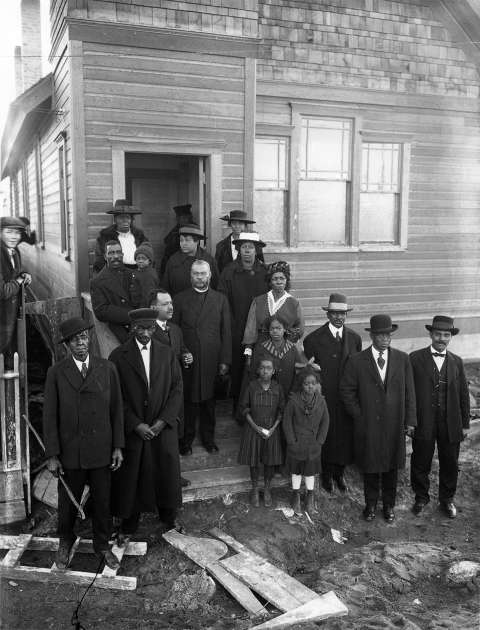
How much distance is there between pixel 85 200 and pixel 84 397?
344 cm

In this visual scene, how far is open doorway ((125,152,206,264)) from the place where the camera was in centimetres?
1027

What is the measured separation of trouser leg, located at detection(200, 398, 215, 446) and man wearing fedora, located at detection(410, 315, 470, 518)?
2.16 meters

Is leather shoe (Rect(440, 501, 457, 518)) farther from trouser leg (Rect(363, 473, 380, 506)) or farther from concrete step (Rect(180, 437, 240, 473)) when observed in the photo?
concrete step (Rect(180, 437, 240, 473))

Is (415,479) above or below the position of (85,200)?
below

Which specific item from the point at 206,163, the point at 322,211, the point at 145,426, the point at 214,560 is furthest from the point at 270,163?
the point at 214,560

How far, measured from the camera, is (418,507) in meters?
6.59

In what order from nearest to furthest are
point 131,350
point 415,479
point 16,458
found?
1. point 131,350
2. point 16,458
3. point 415,479

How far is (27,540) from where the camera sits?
5555 mm

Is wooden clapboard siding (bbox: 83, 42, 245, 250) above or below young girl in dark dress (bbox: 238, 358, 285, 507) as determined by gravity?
above

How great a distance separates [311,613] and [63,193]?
6915 millimetres

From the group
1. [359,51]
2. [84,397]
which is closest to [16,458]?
[84,397]

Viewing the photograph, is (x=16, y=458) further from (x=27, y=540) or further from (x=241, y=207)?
(x=241, y=207)

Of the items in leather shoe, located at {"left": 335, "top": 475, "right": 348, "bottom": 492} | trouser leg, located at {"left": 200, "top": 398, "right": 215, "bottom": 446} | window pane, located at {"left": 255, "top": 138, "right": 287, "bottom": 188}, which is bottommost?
leather shoe, located at {"left": 335, "top": 475, "right": 348, "bottom": 492}

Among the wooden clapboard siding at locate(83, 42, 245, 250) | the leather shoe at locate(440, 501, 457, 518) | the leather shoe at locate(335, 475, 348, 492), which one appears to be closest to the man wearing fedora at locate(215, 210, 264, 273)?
the wooden clapboard siding at locate(83, 42, 245, 250)
